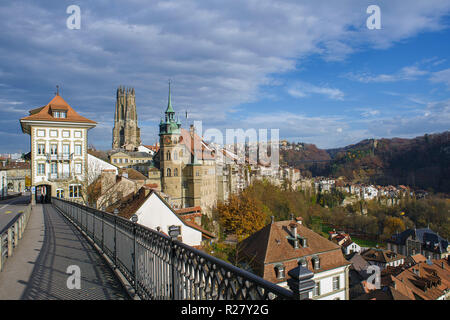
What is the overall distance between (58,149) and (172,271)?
2982cm

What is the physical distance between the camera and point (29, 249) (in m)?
8.76

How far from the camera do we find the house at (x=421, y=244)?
64062 mm

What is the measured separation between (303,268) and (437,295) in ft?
144

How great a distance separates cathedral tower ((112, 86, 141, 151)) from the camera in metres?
113

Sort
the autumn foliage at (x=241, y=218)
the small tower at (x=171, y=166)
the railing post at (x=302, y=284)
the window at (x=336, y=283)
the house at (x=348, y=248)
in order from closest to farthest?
1. the railing post at (x=302, y=284)
2. the window at (x=336, y=283)
3. the autumn foliage at (x=241, y=218)
4. the small tower at (x=171, y=166)
5. the house at (x=348, y=248)

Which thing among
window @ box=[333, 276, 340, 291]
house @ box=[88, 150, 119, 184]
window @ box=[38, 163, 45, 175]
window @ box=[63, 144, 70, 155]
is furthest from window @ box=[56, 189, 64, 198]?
window @ box=[333, 276, 340, 291]

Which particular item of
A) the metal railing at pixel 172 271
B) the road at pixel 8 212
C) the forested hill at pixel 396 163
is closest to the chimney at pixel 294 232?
the metal railing at pixel 172 271

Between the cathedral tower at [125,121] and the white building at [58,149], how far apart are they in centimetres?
8099

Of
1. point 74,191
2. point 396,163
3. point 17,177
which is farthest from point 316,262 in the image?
point 396,163

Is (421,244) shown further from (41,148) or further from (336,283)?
(41,148)

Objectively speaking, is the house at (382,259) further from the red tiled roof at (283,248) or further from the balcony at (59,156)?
the balcony at (59,156)

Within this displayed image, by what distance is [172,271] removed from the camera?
159 inches

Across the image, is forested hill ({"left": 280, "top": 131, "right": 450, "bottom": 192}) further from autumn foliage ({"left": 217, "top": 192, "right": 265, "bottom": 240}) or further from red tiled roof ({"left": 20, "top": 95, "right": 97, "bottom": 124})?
red tiled roof ({"left": 20, "top": 95, "right": 97, "bottom": 124})

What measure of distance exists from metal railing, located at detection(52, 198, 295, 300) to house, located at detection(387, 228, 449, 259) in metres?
73.4
